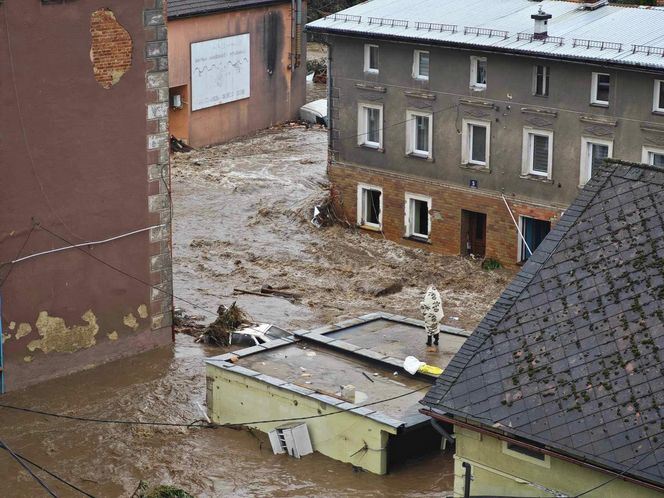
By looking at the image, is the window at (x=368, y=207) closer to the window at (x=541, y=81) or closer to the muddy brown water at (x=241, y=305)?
the muddy brown water at (x=241, y=305)

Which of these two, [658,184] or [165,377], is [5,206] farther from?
[658,184]

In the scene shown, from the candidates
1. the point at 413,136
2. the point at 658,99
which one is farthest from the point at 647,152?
the point at 413,136

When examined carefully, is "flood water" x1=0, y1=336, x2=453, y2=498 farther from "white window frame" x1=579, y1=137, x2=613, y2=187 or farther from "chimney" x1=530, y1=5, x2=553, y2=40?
"chimney" x1=530, y1=5, x2=553, y2=40

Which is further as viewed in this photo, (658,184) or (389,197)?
(389,197)

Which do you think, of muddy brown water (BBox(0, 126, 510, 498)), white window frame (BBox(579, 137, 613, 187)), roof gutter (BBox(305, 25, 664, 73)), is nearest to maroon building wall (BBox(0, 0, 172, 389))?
muddy brown water (BBox(0, 126, 510, 498))

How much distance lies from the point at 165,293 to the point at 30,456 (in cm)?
624

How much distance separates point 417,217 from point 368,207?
1.80 meters

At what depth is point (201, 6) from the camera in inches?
1930

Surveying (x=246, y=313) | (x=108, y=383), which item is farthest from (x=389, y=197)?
(x=108, y=383)

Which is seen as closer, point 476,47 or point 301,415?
point 301,415

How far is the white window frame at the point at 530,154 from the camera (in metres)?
35.9

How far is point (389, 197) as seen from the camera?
39.5m

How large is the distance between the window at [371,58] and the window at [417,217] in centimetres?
384

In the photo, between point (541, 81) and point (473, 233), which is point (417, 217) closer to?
point (473, 233)
